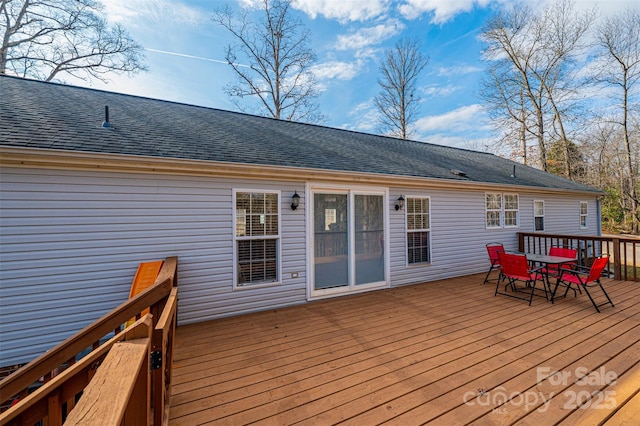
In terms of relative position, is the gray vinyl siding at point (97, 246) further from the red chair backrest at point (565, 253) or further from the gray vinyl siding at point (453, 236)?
the red chair backrest at point (565, 253)

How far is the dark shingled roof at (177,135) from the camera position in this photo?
3.67 metres

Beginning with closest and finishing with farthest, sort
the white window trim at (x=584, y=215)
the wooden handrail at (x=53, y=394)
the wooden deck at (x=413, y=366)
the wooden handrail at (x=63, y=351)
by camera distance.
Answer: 1. the wooden handrail at (x=53, y=394)
2. the wooden handrail at (x=63, y=351)
3. the wooden deck at (x=413, y=366)
4. the white window trim at (x=584, y=215)

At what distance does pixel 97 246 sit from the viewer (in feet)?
11.8

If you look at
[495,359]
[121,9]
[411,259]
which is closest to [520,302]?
[411,259]

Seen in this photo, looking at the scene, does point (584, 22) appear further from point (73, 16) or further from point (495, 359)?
point (73, 16)

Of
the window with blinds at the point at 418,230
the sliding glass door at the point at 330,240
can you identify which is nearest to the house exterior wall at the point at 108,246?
the sliding glass door at the point at 330,240

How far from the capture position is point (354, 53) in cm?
1397

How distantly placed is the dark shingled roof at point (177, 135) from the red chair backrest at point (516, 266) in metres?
2.25

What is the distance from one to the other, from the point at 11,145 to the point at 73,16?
1210 centimetres


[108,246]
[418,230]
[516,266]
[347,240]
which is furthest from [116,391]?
[418,230]

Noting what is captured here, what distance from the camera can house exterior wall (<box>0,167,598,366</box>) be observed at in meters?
3.24

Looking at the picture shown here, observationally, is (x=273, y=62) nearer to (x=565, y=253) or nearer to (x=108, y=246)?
(x=108, y=246)

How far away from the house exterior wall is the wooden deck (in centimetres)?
74

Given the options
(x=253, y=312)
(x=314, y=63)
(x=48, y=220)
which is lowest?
(x=253, y=312)
